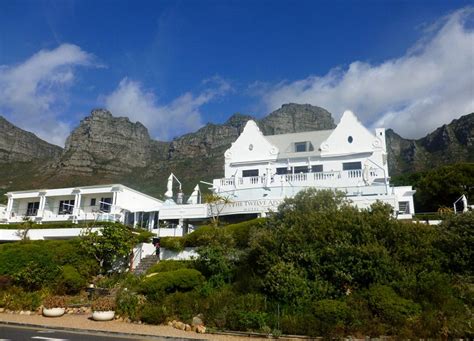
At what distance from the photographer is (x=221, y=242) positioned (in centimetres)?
2334

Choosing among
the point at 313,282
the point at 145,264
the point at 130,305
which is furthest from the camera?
the point at 145,264

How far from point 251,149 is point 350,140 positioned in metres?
9.22

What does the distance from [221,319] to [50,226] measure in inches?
964

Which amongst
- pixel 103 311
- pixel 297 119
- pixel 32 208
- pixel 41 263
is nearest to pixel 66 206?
pixel 32 208

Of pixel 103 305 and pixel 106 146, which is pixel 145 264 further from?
pixel 106 146

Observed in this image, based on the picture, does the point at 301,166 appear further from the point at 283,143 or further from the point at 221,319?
the point at 221,319

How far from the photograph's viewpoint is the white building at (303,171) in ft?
97.5

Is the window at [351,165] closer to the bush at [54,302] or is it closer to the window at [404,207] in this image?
the window at [404,207]

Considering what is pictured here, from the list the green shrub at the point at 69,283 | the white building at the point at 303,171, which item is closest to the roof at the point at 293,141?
the white building at the point at 303,171

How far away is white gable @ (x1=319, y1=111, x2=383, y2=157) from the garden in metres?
14.1

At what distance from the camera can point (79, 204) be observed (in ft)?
140

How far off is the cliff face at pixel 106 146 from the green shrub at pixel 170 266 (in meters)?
91.3

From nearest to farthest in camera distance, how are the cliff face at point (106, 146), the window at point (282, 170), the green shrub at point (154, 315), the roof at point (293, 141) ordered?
1. the green shrub at point (154, 315)
2. the window at point (282, 170)
3. the roof at point (293, 141)
4. the cliff face at point (106, 146)

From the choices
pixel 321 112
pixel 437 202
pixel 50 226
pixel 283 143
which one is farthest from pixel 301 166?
pixel 321 112
